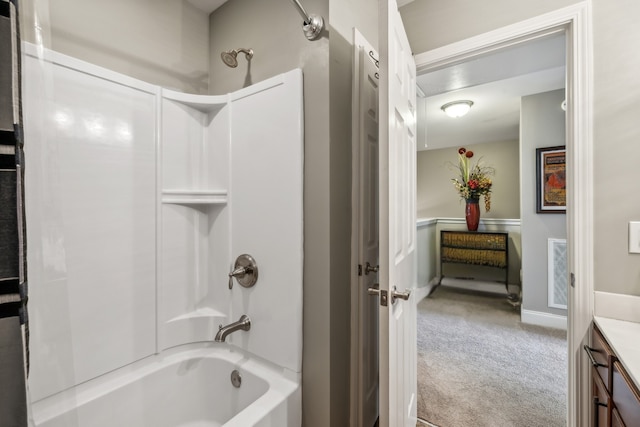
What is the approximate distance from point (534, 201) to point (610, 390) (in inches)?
100

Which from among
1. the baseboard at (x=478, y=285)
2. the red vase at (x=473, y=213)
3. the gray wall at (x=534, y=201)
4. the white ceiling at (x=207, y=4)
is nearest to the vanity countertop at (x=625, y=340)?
the gray wall at (x=534, y=201)

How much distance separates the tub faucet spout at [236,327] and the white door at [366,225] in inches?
23.1

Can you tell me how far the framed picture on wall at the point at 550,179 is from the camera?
2818mm

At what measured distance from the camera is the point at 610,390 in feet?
3.01

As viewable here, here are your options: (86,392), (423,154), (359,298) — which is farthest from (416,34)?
(423,154)

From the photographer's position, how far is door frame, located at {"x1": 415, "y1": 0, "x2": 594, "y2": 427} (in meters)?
1.18

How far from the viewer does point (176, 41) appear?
5.42ft

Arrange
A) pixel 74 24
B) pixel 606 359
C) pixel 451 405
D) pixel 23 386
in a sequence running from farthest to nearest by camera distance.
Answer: pixel 451 405, pixel 74 24, pixel 606 359, pixel 23 386

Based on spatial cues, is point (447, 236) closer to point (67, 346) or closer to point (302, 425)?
point (302, 425)

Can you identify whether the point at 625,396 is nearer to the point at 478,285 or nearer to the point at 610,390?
the point at 610,390

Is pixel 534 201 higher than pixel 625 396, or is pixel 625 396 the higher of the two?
pixel 534 201

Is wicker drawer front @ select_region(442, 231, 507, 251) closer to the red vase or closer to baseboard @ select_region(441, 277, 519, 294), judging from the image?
the red vase

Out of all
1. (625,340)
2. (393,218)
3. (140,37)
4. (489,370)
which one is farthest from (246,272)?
(489,370)

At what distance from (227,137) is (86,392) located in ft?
4.61
